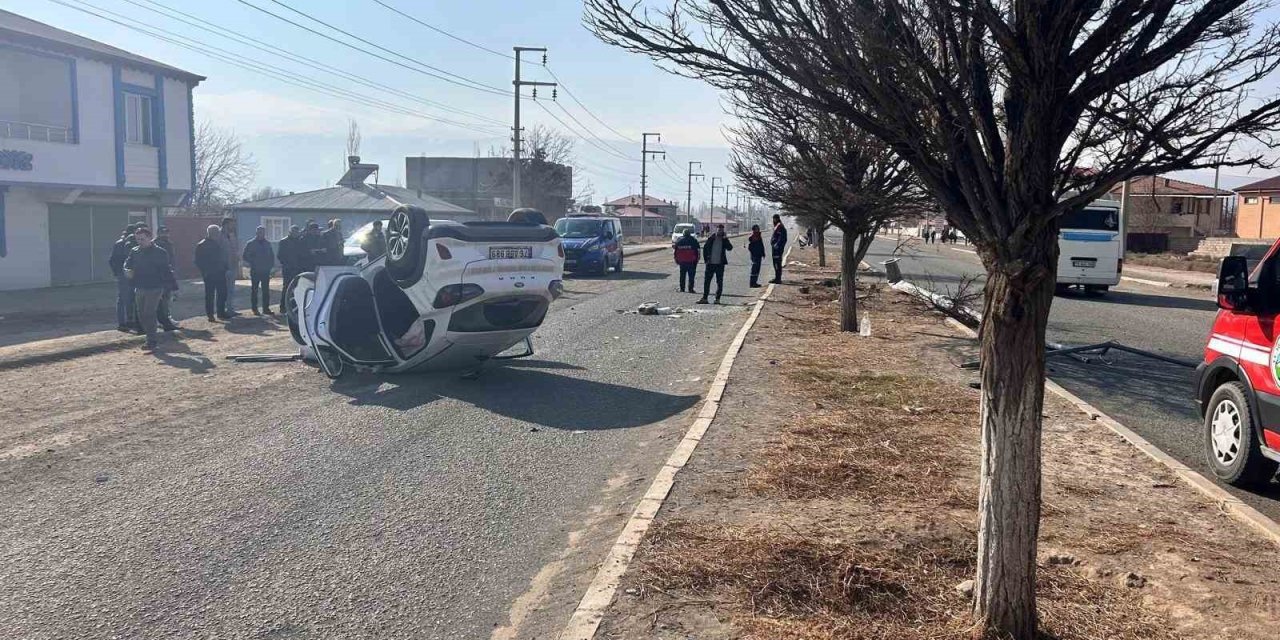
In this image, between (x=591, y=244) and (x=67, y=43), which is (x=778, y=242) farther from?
(x=67, y=43)

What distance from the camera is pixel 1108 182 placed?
144 inches

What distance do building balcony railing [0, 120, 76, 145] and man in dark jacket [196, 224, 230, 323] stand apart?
352 inches

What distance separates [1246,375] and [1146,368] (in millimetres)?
6399

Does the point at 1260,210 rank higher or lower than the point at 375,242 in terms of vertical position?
higher

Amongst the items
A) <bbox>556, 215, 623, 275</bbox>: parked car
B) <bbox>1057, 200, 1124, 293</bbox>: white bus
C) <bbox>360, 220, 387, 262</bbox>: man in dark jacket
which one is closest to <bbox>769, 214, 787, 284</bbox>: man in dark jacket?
<bbox>556, 215, 623, 275</bbox>: parked car

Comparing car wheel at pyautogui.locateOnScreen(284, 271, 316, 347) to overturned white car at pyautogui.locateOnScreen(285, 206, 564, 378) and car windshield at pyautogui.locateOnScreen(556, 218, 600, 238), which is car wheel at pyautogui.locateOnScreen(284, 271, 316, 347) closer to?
overturned white car at pyautogui.locateOnScreen(285, 206, 564, 378)

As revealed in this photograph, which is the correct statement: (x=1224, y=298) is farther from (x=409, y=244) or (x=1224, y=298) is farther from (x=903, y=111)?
(x=409, y=244)

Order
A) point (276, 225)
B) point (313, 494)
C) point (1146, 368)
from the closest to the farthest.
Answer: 1. point (313, 494)
2. point (1146, 368)
3. point (276, 225)

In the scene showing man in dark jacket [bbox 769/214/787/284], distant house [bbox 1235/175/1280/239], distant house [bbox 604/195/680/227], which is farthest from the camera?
distant house [bbox 604/195/680/227]

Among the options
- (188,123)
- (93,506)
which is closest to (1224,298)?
(93,506)

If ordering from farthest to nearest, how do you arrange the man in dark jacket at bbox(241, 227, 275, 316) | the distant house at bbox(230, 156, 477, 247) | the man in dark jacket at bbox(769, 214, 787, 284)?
the distant house at bbox(230, 156, 477, 247), the man in dark jacket at bbox(769, 214, 787, 284), the man in dark jacket at bbox(241, 227, 275, 316)

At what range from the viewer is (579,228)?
107 ft

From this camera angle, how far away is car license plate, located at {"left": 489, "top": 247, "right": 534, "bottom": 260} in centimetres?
979

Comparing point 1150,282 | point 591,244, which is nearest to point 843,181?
point 591,244
